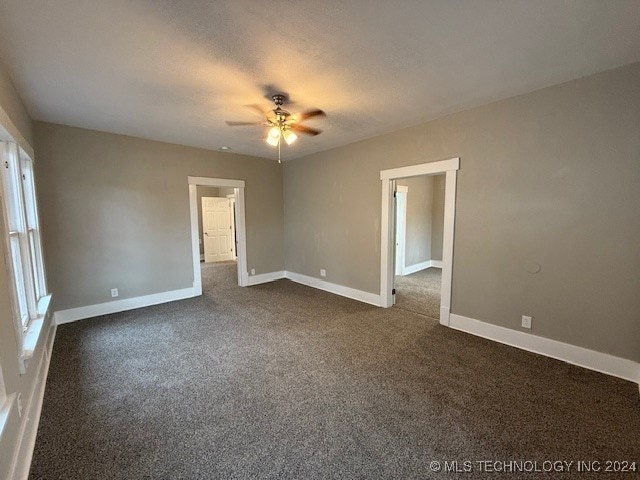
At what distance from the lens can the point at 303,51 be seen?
6.19 feet

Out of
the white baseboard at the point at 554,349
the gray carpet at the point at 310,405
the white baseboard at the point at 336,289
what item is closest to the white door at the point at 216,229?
the white baseboard at the point at 336,289

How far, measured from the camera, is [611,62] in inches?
82.7

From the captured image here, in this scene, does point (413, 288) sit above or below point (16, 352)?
below

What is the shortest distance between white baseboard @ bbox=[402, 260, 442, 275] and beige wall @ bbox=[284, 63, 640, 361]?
302 centimetres

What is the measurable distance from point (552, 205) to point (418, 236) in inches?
163

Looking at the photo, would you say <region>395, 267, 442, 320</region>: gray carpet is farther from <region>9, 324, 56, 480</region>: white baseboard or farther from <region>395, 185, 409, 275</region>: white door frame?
<region>9, 324, 56, 480</region>: white baseboard

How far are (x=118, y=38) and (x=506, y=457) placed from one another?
11.5 feet

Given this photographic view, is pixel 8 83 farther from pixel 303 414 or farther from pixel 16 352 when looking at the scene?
pixel 303 414

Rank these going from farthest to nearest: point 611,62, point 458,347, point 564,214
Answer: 1. point 458,347
2. point 564,214
3. point 611,62

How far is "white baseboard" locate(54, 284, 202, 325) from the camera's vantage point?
142 inches

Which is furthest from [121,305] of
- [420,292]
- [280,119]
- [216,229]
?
[420,292]

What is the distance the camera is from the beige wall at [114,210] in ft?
11.4

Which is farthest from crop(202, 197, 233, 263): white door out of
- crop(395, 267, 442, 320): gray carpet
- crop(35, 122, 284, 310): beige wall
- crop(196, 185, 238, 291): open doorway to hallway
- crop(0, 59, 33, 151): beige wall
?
crop(395, 267, 442, 320): gray carpet

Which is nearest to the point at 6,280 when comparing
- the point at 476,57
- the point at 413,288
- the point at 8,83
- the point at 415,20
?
the point at 8,83
